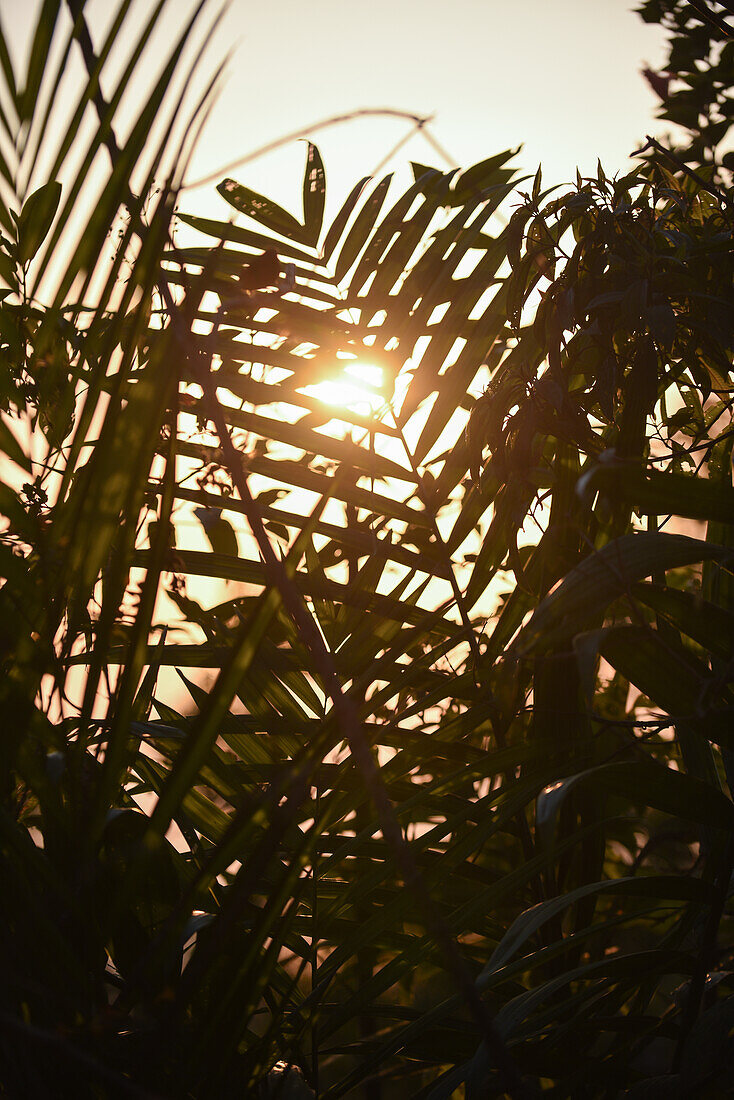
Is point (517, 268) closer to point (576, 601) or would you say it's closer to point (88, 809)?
point (576, 601)

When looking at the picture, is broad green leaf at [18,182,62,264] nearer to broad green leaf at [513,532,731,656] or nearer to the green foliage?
the green foliage

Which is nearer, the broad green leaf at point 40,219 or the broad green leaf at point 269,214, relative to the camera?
the broad green leaf at point 40,219

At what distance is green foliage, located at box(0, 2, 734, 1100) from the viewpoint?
291 mm

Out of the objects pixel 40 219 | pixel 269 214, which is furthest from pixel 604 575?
pixel 269 214

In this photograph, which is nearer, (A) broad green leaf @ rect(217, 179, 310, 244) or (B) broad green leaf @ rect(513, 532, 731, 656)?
(B) broad green leaf @ rect(513, 532, 731, 656)

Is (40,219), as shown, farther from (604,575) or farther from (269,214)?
(269,214)

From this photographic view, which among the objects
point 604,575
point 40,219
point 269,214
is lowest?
point 604,575

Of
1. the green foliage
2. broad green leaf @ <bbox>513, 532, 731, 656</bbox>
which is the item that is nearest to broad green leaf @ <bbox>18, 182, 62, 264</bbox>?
the green foliage

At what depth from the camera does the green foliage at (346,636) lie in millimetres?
291

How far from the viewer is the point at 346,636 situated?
29.9 inches

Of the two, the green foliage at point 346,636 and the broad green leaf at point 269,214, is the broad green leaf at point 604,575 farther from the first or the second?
the broad green leaf at point 269,214

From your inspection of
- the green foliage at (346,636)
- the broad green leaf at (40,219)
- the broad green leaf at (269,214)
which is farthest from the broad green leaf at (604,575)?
the broad green leaf at (269,214)

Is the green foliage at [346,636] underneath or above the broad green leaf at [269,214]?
underneath

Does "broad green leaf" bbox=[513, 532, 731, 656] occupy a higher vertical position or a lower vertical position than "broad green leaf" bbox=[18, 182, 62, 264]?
lower
